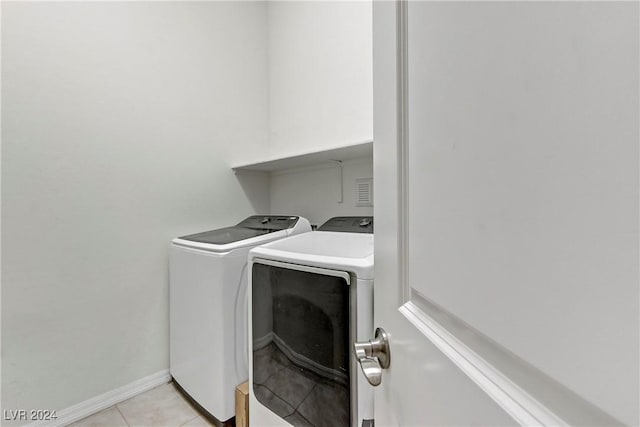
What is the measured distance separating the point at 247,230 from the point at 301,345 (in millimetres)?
943

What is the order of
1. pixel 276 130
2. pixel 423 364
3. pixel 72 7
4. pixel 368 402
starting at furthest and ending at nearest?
pixel 276 130 → pixel 72 7 → pixel 368 402 → pixel 423 364

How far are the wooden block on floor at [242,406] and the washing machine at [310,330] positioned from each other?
76 millimetres

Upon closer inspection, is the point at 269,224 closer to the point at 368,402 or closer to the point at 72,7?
the point at 368,402

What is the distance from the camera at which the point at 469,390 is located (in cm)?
29

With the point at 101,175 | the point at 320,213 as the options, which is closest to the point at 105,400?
the point at 101,175

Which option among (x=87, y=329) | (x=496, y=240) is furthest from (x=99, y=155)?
(x=496, y=240)

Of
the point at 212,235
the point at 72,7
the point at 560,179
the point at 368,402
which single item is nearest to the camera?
the point at 560,179

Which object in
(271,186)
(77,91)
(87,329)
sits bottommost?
(87,329)

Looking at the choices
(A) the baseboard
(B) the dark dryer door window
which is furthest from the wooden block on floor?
(A) the baseboard

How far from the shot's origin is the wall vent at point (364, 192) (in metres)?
1.66

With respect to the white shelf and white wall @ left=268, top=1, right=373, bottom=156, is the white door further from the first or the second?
white wall @ left=268, top=1, right=373, bottom=156

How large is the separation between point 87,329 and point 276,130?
1.73 metres

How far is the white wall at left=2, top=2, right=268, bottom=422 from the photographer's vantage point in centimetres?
131

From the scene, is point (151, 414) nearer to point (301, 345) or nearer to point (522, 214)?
point (301, 345)
